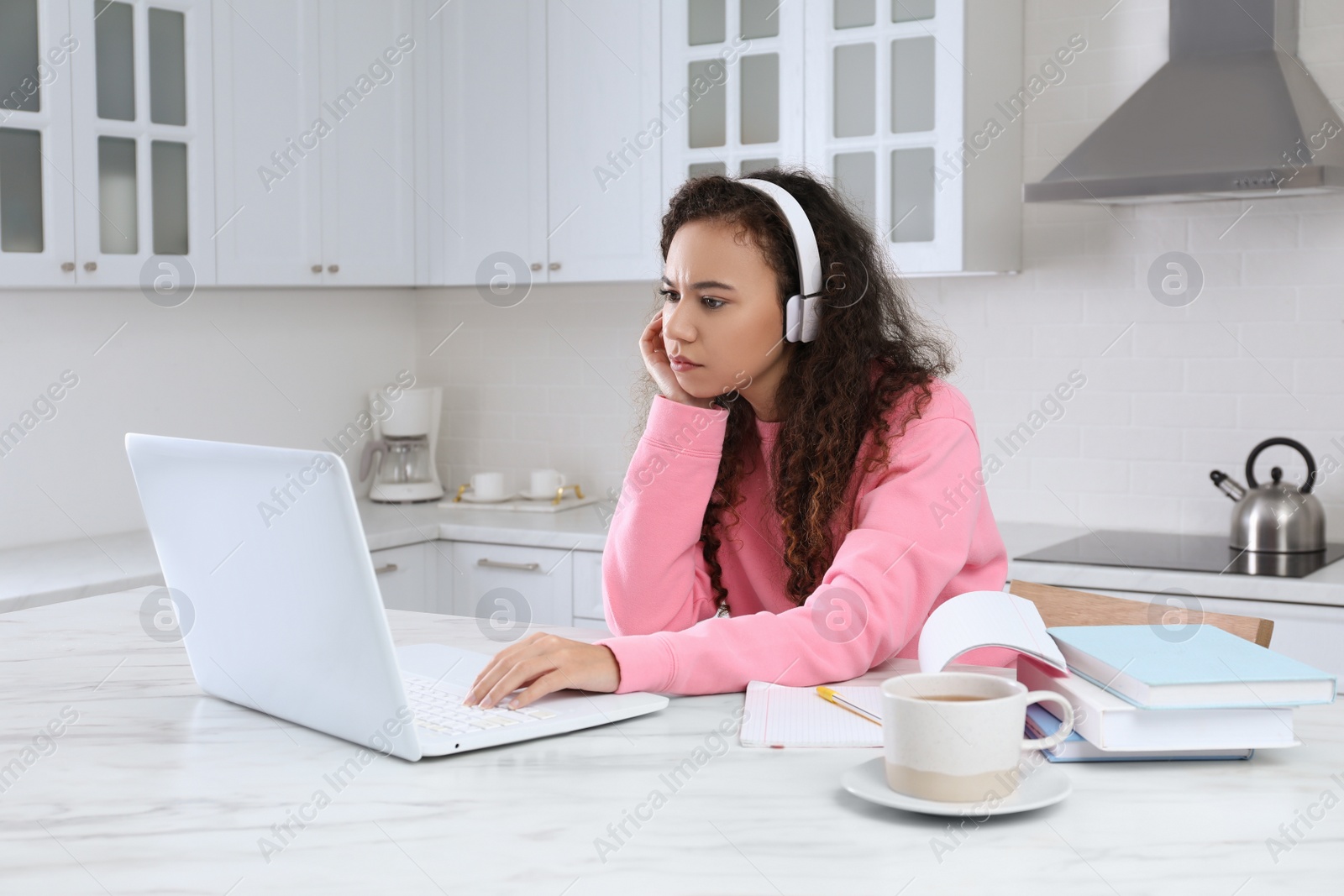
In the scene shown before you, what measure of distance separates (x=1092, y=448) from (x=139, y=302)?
230cm

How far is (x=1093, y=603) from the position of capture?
162cm

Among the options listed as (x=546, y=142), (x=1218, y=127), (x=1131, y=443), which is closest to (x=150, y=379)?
(x=546, y=142)

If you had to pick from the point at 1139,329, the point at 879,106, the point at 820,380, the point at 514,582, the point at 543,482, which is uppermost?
the point at 879,106

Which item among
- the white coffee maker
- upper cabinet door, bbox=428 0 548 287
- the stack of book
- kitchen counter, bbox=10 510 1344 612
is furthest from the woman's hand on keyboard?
the white coffee maker

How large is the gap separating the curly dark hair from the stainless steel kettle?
123 cm

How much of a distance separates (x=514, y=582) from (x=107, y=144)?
4.43ft

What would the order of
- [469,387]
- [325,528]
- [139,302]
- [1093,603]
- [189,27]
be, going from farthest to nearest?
[469,387], [139,302], [189,27], [1093,603], [325,528]

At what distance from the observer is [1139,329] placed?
3.03 metres

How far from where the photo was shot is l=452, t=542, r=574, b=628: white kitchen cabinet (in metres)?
3.22

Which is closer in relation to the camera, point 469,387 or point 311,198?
point 311,198

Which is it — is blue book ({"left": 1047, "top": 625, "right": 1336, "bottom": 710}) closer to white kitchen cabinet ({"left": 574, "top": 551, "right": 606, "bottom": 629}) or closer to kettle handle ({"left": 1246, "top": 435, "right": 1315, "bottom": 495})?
kettle handle ({"left": 1246, "top": 435, "right": 1315, "bottom": 495})

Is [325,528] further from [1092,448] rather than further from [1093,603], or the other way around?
[1092,448]

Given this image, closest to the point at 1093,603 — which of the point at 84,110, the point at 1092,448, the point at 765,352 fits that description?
the point at 765,352

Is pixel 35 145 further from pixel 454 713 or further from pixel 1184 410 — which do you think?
pixel 1184 410
